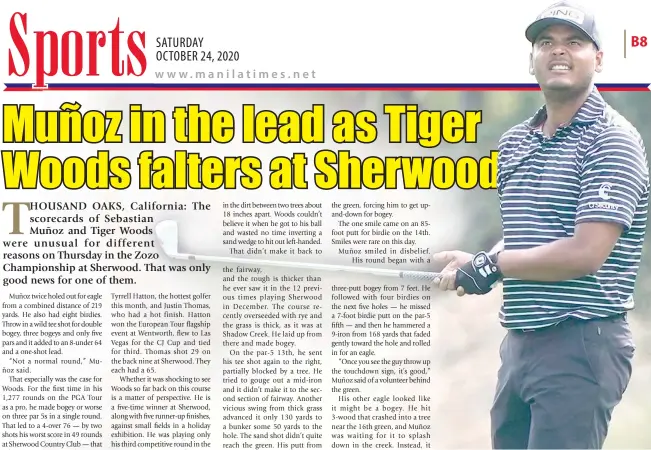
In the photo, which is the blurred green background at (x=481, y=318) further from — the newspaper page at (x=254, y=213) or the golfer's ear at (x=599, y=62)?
the golfer's ear at (x=599, y=62)

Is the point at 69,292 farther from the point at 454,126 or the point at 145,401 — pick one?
the point at 454,126

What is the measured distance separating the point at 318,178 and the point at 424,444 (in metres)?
0.89

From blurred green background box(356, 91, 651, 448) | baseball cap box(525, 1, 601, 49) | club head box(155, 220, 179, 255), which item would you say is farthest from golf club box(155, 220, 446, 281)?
baseball cap box(525, 1, 601, 49)

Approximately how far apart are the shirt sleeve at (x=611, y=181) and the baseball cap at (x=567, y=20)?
0.30 metres

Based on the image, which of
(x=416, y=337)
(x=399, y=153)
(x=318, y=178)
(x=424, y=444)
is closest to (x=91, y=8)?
(x=318, y=178)

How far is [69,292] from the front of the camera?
2.90 meters

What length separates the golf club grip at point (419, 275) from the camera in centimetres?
285

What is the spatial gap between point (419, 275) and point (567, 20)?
0.86 m

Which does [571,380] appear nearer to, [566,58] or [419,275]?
Answer: [419,275]

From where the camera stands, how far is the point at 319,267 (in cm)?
287

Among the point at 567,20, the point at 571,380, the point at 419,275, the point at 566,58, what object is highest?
the point at 567,20

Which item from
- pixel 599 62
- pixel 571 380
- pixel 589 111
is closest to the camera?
pixel 571 380

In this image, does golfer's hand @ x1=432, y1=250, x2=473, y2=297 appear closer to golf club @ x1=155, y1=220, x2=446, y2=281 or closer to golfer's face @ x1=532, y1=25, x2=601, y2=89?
golf club @ x1=155, y1=220, x2=446, y2=281

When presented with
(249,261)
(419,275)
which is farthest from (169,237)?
(419,275)
